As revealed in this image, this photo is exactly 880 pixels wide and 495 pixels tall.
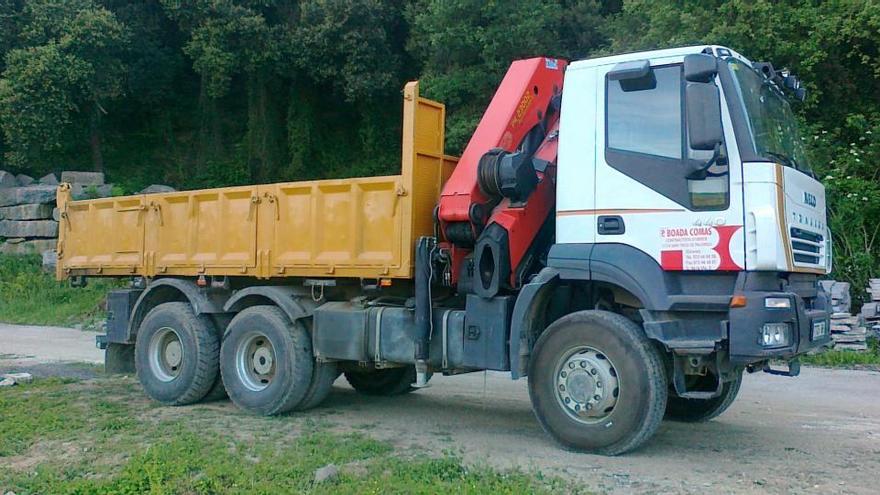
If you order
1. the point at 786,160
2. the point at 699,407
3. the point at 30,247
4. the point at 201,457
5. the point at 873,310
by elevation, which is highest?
the point at 30,247

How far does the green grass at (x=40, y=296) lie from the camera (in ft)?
66.7

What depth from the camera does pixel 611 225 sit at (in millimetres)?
6750

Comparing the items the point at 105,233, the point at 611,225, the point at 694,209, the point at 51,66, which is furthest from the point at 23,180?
the point at 694,209

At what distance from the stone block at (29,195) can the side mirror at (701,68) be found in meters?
22.3

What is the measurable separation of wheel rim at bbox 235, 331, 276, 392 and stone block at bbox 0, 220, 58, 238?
18.4 metres

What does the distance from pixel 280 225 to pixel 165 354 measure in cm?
222

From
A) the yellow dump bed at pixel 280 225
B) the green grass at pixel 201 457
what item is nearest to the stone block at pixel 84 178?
the yellow dump bed at pixel 280 225

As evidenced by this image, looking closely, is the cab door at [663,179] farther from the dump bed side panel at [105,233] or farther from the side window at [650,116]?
the dump bed side panel at [105,233]

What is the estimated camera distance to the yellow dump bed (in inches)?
313

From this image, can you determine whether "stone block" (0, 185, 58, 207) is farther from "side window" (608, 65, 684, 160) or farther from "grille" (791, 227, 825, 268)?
"grille" (791, 227, 825, 268)

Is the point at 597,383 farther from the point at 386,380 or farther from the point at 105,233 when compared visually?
the point at 105,233

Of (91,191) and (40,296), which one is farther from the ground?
(91,191)

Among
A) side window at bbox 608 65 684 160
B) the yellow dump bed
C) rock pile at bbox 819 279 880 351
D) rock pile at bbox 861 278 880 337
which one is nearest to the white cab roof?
side window at bbox 608 65 684 160

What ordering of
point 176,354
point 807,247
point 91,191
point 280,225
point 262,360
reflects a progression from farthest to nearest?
point 91,191 < point 176,354 < point 262,360 < point 280,225 < point 807,247
